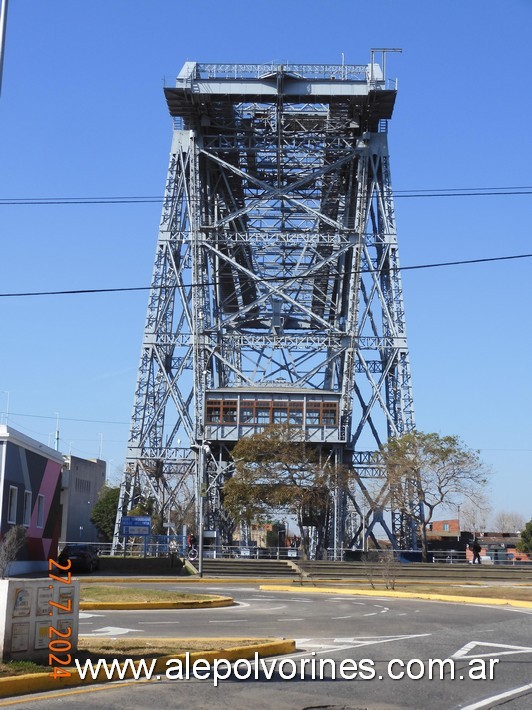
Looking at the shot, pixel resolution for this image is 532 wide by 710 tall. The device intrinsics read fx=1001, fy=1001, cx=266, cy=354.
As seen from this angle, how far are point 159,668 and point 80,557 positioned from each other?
105 ft

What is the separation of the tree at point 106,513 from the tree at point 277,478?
49.4 m

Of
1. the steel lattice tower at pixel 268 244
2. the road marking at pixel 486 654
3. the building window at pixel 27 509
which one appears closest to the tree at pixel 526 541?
the steel lattice tower at pixel 268 244

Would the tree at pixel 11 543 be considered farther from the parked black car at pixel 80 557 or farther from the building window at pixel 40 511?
the parked black car at pixel 80 557

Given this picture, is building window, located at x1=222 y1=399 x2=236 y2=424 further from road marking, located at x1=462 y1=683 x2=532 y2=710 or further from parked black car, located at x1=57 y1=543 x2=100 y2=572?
road marking, located at x1=462 y1=683 x2=532 y2=710

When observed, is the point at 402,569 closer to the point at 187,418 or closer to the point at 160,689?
the point at 187,418

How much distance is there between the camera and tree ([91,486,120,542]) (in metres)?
107

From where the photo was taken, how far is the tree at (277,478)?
2295 inches

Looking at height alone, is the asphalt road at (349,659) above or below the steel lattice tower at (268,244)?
below

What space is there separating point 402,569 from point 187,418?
22.6m

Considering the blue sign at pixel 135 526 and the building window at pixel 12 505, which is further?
the blue sign at pixel 135 526

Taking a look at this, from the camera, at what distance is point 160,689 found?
1131 cm

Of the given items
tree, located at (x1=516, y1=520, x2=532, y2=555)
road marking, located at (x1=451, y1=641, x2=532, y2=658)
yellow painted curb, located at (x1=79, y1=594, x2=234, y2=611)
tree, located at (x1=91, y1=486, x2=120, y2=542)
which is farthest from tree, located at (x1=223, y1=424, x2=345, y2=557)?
tree, located at (x1=91, y1=486, x2=120, y2=542)

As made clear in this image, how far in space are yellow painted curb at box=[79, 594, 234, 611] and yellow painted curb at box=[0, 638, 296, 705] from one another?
28.4ft

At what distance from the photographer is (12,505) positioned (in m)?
36.5
